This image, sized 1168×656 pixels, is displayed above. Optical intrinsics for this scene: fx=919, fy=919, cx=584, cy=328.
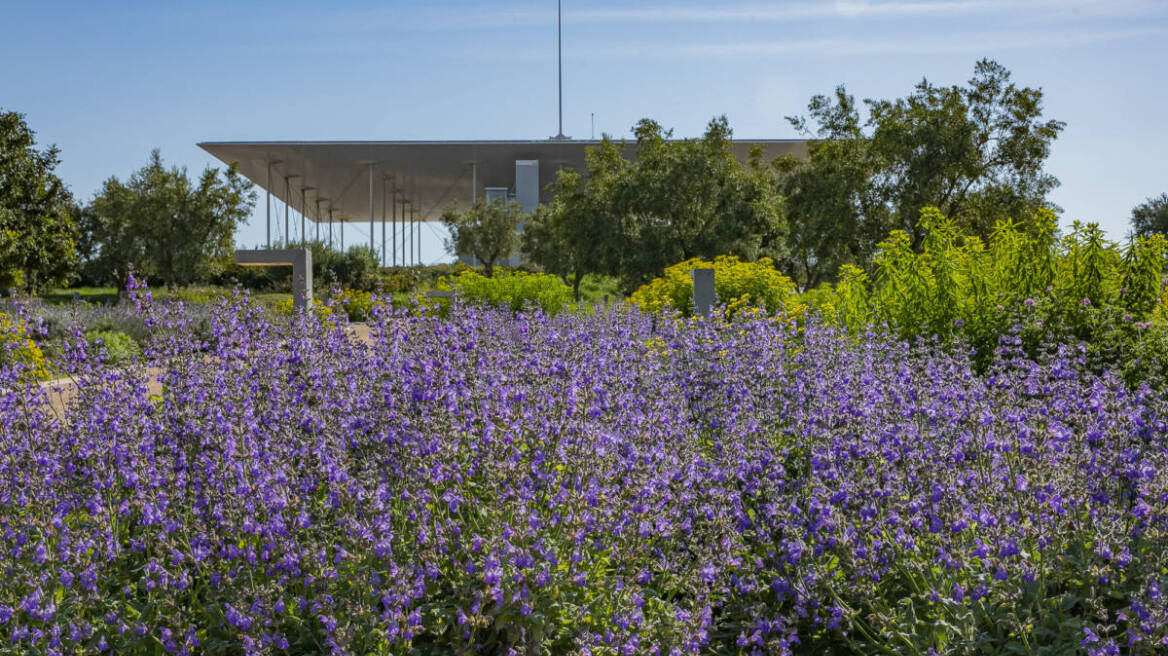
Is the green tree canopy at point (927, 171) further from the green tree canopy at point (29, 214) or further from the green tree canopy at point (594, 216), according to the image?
the green tree canopy at point (29, 214)

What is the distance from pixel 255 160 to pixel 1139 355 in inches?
1386

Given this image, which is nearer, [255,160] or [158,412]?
[158,412]

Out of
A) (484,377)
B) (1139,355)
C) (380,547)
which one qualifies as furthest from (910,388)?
(1139,355)

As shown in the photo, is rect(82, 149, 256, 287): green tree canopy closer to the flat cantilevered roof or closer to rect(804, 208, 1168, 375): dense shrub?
the flat cantilevered roof

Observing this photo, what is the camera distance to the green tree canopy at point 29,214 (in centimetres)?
2362

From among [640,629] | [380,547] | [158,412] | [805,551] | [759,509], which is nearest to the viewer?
[380,547]

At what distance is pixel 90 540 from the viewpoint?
316 cm

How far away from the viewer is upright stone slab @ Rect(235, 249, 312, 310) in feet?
50.0

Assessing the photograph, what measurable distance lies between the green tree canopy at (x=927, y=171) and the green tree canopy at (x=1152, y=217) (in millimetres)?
22551

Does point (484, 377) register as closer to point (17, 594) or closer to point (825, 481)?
point (825, 481)

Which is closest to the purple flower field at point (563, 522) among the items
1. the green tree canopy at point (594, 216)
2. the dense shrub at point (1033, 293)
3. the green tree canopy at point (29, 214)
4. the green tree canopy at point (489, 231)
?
the dense shrub at point (1033, 293)

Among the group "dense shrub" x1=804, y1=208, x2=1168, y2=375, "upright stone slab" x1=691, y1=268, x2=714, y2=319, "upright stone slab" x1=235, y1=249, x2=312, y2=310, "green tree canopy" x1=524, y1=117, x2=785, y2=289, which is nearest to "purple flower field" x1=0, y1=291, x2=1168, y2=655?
"dense shrub" x1=804, y1=208, x2=1168, y2=375

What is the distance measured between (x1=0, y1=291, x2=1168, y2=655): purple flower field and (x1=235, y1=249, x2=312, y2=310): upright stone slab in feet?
31.9

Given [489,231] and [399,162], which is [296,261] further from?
[399,162]
